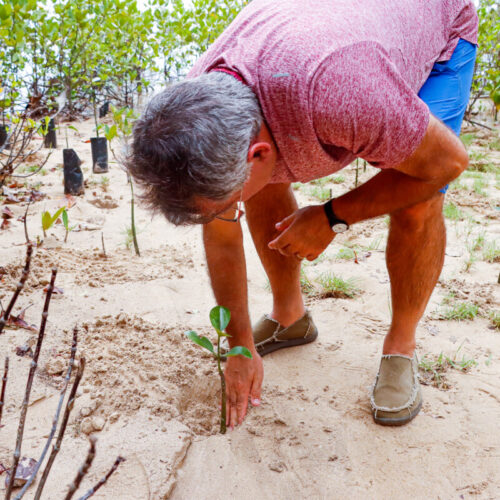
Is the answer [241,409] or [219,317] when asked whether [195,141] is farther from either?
[241,409]

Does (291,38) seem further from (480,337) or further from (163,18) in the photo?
(163,18)

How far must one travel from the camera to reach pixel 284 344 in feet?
7.24

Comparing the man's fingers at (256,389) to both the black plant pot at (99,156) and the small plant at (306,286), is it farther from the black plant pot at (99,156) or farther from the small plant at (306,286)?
the black plant pot at (99,156)

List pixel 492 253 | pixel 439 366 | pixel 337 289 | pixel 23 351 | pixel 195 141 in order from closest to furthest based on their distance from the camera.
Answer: pixel 195 141 → pixel 23 351 → pixel 439 366 → pixel 337 289 → pixel 492 253

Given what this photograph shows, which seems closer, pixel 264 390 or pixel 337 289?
pixel 264 390

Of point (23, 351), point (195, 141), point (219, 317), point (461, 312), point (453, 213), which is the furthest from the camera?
point (453, 213)

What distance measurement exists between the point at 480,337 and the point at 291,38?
1605 millimetres

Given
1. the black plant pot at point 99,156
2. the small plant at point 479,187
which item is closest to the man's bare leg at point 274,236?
the small plant at point 479,187

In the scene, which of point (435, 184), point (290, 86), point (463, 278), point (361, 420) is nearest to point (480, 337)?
point (463, 278)

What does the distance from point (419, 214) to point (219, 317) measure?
0.79 meters

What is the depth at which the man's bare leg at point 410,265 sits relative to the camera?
1.81m

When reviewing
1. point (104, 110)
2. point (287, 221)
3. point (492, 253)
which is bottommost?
point (492, 253)

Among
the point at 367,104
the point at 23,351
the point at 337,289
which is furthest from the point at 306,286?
the point at 367,104

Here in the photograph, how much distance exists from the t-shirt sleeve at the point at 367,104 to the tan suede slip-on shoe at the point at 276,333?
1.03 metres
